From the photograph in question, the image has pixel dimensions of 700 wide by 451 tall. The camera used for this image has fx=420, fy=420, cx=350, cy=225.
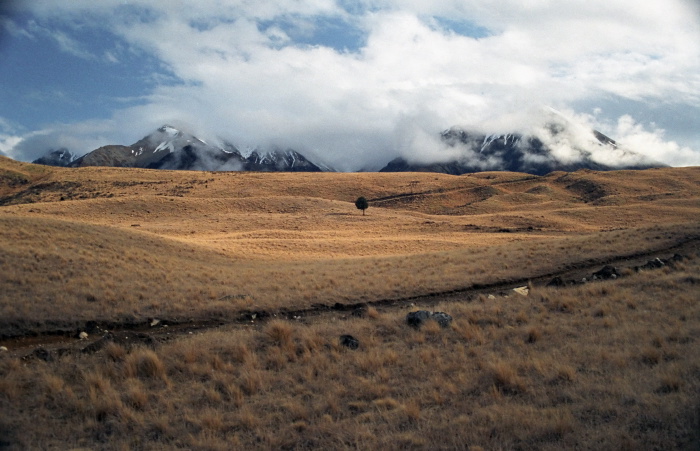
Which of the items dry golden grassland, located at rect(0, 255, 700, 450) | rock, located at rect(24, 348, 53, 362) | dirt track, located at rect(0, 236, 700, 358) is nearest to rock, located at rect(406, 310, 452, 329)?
dry golden grassland, located at rect(0, 255, 700, 450)

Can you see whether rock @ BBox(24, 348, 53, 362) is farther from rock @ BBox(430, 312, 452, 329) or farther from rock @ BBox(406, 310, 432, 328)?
rock @ BBox(430, 312, 452, 329)

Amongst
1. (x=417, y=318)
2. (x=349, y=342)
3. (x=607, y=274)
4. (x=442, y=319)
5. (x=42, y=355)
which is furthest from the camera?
(x=607, y=274)

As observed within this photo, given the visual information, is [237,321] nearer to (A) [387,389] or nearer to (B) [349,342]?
(B) [349,342]

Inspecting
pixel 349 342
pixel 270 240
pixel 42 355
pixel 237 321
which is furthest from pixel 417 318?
pixel 270 240

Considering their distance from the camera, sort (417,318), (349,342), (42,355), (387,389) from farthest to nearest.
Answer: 1. (417,318)
2. (349,342)
3. (42,355)
4. (387,389)

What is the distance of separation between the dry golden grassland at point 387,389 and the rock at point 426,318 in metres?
0.37

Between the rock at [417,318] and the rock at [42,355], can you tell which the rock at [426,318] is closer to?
the rock at [417,318]

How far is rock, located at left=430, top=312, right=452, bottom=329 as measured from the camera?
12.5m

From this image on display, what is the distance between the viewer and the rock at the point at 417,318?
12.6 metres

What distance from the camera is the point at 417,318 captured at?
12820mm

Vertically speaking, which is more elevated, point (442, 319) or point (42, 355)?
point (442, 319)

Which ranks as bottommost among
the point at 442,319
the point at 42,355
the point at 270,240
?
the point at 42,355

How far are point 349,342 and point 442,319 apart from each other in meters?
3.26

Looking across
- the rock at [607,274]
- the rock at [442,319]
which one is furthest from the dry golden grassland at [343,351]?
the rock at [607,274]
